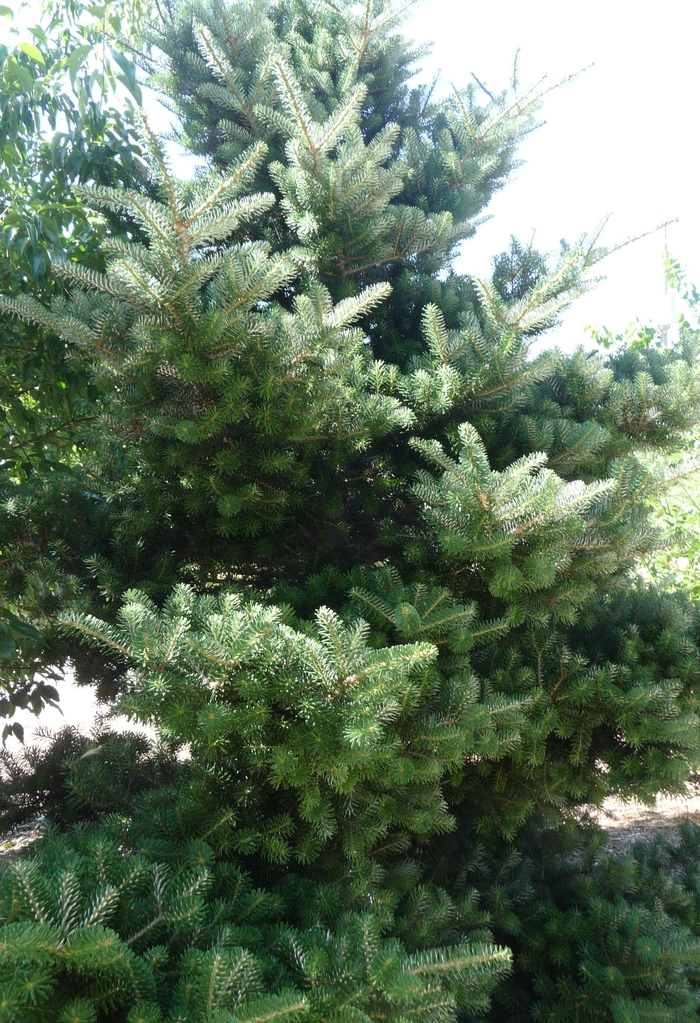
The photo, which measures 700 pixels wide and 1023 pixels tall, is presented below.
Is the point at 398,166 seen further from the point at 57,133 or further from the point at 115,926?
the point at 115,926

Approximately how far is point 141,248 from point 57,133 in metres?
1.92

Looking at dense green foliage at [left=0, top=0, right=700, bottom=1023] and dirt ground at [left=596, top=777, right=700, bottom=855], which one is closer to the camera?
dense green foliage at [left=0, top=0, right=700, bottom=1023]

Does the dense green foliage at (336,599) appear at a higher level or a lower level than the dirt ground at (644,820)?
higher

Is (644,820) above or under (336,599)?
under

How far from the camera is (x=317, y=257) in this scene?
3186 millimetres

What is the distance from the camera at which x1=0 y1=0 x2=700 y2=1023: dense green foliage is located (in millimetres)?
1829

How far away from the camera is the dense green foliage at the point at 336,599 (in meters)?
1.83

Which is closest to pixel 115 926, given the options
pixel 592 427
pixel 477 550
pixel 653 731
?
pixel 477 550

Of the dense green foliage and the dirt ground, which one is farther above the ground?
the dense green foliage

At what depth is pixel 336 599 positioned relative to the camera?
2.92 metres

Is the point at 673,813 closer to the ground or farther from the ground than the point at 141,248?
closer to the ground

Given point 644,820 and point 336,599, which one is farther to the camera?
point 644,820

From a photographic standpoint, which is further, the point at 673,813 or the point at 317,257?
the point at 673,813

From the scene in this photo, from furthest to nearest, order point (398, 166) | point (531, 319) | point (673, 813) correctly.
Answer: point (673, 813) < point (398, 166) < point (531, 319)
